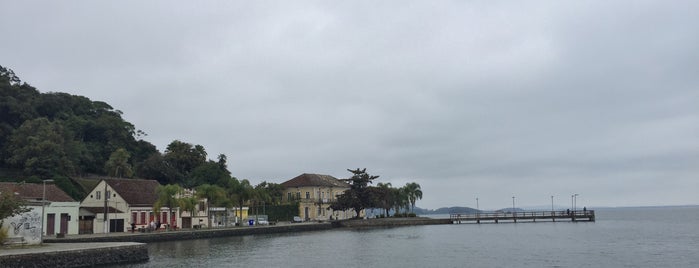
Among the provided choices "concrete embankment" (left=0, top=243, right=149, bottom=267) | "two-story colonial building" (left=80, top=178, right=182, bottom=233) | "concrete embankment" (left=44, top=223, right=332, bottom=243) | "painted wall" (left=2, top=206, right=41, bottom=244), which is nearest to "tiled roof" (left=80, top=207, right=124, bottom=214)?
"two-story colonial building" (left=80, top=178, right=182, bottom=233)

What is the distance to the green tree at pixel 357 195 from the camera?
326 ft

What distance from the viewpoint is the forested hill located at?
8281cm

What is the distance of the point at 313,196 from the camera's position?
104812 millimetres

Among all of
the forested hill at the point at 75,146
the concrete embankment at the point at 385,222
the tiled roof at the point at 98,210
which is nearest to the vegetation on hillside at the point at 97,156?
the forested hill at the point at 75,146

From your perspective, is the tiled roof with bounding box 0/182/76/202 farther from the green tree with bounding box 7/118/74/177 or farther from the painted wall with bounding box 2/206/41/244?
the green tree with bounding box 7/118/74/177

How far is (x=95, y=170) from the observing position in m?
98.8

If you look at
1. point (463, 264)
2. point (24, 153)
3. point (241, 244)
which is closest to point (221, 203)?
point (241, 244)

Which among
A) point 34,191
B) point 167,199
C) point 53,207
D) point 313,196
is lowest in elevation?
point 53,207

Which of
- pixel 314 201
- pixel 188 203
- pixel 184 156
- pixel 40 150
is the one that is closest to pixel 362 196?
pixel 314 201

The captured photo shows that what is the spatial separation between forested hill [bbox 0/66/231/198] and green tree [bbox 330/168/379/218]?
2046 centimetres

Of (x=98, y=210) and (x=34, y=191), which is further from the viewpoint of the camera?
(x=98, y=210)

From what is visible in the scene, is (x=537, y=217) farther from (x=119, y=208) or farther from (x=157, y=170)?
(x=119, y=208)

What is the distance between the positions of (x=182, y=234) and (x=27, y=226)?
75.1 ft

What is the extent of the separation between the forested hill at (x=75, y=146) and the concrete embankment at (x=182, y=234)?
74.4ft
